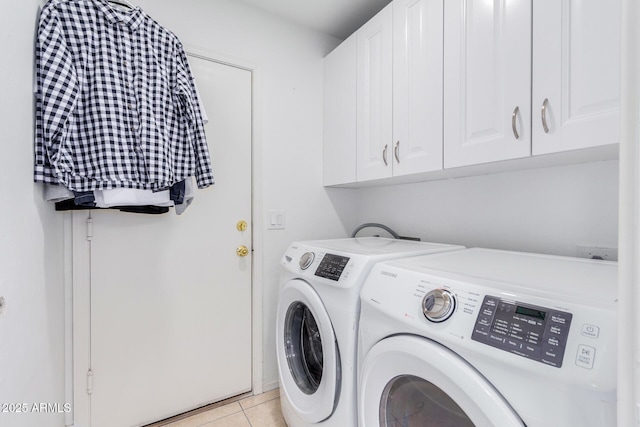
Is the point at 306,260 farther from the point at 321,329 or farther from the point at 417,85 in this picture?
the point at 417,85

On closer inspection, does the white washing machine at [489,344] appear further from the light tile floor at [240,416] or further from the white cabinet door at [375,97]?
the light tile floor at [240,416]

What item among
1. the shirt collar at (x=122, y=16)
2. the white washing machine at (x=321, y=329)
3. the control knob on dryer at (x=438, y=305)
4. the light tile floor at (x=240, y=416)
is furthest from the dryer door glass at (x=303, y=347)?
the shirt collar at (x=122, y=16)

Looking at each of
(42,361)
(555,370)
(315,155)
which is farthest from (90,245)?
(555,370)

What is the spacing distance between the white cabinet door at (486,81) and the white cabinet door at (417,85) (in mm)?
48

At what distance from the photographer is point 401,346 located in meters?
0.80

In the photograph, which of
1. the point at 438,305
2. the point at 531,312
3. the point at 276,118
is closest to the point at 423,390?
the point at 438,305

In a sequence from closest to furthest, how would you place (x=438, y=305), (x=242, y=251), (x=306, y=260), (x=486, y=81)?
(x=438, y=305)
(x=486, y=81)
(x=306, y=260)
(x=242, y=251)

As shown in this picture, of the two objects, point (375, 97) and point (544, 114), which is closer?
point (544, 114)

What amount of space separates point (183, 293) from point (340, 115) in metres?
1.45

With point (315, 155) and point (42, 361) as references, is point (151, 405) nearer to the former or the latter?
point (42, 361)

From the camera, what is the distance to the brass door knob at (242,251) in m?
1.81

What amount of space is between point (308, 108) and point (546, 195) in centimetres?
147

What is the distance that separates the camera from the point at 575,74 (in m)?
0.92

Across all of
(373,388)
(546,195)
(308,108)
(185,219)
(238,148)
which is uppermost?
(308,108)
